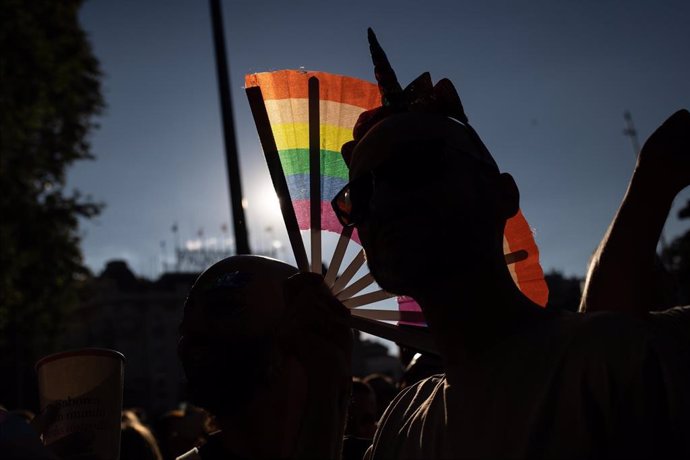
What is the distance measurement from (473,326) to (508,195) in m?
0.35

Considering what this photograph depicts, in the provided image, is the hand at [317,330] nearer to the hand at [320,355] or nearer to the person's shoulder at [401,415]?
the hand at [320,355]

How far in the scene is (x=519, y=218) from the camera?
2.04 metres

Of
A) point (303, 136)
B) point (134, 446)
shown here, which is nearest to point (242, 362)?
point (303, 136)

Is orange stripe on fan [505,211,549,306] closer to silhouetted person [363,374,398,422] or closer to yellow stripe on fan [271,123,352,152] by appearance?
yellow stripe on fan [271,123,352,152]

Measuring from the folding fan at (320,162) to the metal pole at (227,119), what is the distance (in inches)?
108

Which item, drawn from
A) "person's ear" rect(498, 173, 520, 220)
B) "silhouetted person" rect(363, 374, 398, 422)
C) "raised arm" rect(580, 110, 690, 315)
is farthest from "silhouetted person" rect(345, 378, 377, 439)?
"person's ear" rect(498, 173, 520, 220)

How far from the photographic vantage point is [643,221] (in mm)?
1767

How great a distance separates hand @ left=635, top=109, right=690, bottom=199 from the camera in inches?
66.5

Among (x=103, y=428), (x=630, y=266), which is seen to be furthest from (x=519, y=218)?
(x=103, y=428)

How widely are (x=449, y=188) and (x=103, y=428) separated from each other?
1.23 meters

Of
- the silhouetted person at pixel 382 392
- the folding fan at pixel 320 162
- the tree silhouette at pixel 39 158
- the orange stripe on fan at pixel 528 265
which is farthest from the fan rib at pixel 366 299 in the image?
the tree silhouette at pixel 39 158

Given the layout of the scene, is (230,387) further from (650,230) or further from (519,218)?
(650,230)

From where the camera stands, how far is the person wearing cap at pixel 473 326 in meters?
1.17

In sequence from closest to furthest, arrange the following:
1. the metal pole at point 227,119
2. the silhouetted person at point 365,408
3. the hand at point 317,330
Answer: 1. the hand at point 317,330
2. the silhouetted person at point 365,408
3. the metal pole at point 227,119
